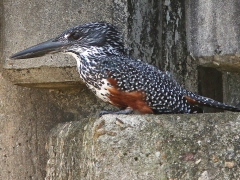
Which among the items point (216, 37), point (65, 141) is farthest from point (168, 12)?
point (65, 141)

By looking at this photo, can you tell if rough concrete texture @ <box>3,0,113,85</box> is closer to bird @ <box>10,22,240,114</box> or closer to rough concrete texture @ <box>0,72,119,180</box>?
bird @ <box>10,22,240,114</box>

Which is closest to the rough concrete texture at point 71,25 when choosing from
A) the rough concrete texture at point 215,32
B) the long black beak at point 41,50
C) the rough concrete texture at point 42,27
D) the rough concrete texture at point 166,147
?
the rough concrete texture at point 42,27

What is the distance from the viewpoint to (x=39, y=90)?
414cm

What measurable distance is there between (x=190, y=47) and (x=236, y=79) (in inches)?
12.3

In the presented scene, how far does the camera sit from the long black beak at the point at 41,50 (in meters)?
3.61

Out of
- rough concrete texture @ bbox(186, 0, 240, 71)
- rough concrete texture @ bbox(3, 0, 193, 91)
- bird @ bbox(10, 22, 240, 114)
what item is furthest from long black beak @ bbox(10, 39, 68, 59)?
rough concrete texture @ bbox(186, 0, 240, 71)

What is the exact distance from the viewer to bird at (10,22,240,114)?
3461mm

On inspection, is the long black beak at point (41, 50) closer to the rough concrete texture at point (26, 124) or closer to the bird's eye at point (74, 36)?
the bird's eye at point (74, 36)

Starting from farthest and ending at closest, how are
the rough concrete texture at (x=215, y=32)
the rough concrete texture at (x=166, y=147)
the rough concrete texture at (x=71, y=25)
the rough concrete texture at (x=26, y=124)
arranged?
the rough concrete texture at (x=26, y=124) < the rough concrete texture at (x=71, y=25) < the rough concrete texture at (x=215, y=32) < the rough concrete texture at (x=166, y=147)

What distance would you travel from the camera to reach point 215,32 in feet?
11.3

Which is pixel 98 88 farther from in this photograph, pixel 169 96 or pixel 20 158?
pixel 20 158

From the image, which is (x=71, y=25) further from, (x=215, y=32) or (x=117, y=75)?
(x=215, y=32)

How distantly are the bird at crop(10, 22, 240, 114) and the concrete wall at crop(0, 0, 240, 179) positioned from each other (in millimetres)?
83

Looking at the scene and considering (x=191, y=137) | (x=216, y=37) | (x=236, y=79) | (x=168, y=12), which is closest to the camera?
(x=191, y=137)
